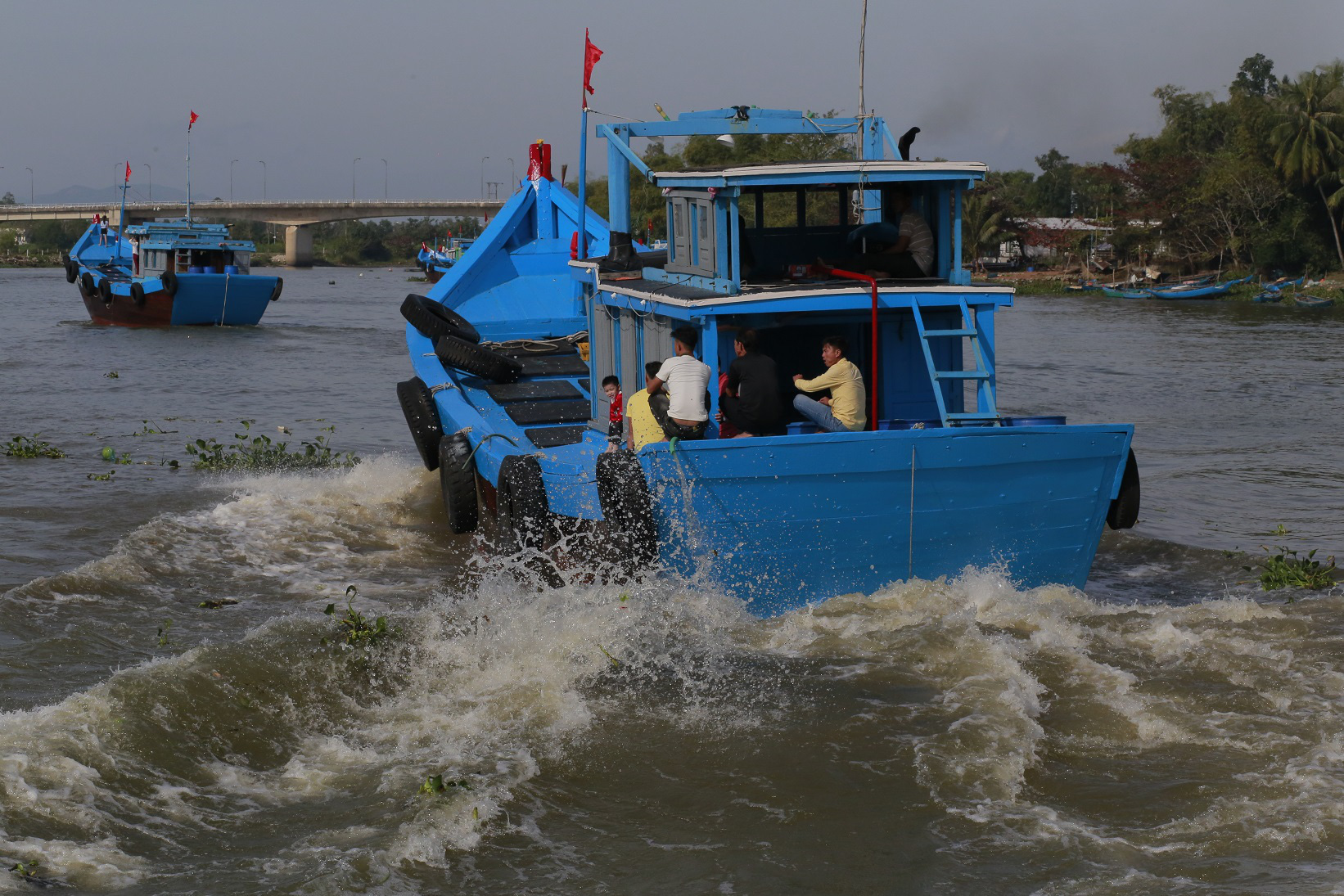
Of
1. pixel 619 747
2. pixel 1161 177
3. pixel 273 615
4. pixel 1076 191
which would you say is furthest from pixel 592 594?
pixel 1076 191

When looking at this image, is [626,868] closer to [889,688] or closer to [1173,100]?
[889,688]

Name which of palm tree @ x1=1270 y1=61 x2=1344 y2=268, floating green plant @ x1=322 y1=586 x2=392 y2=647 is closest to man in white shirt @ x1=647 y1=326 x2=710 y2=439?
floating green plant @ x1=322 y1=586 x2=392 y2=647

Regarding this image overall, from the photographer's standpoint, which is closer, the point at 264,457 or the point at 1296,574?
the point at 1296,574

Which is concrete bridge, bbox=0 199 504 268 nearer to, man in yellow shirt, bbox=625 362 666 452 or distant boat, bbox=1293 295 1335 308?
distant boat, bbox=1293 295 1335 308

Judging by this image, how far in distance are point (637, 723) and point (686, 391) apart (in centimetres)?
240

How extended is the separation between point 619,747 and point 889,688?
1819 millimetres

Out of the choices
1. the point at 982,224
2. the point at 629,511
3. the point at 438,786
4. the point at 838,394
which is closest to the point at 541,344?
the point at 838,394

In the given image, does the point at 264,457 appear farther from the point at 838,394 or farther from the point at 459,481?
the point at 838,394

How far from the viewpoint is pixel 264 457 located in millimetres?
17297

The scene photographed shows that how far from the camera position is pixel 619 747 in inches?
291

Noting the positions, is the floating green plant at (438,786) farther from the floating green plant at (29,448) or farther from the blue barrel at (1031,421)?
the floating green plant at (29,448)

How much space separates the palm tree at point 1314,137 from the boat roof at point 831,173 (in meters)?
54.3

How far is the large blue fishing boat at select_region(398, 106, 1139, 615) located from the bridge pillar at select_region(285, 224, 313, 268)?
104 meters

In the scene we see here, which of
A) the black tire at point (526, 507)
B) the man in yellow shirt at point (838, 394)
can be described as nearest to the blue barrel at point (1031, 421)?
the man in yellow shirt at point (838, 394)
